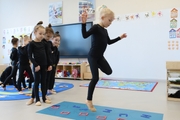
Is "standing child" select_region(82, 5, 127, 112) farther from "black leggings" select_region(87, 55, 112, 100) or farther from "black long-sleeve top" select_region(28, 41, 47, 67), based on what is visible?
"black long-sleeve top" select_region(28, 41, 47, 67)

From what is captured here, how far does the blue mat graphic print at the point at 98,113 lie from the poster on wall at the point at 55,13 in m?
3.68

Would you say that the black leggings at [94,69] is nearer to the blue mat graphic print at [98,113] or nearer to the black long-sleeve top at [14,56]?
the blue mat graphic print at [98,113]

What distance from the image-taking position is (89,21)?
4.66 meters

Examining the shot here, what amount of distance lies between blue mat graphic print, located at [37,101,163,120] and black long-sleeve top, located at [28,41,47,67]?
58cm

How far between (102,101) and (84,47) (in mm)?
2621

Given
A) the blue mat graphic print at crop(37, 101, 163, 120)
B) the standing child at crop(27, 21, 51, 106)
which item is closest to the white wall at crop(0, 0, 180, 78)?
the standing child at crop(27, 21, 51, 106)

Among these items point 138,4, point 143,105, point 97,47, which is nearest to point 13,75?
point 97,47

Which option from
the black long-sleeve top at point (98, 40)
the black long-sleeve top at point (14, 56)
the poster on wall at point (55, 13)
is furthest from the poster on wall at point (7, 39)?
the black long-sleeve top at point (98, 40)

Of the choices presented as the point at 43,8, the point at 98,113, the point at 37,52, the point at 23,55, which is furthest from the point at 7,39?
the point at 98,113

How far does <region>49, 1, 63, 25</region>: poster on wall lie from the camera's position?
203 inches

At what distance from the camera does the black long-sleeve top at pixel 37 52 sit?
2062 millimetres

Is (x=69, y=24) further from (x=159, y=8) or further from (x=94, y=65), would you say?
(x=94, y=65)

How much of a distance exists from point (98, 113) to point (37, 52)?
1.04m

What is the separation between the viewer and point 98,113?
1765 mm
